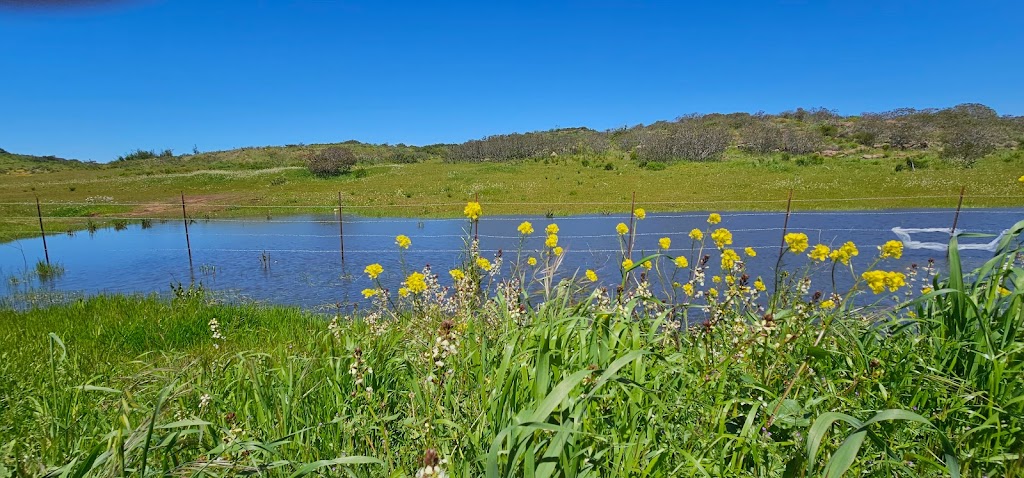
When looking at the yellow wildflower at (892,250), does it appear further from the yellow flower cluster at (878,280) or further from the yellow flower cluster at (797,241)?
the yellow flower cluster at (797,241)

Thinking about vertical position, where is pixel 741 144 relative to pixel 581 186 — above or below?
above

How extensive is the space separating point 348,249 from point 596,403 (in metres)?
10.6

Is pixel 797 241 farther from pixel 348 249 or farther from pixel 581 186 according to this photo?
pixel 581 186

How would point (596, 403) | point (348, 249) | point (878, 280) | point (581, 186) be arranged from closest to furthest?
point (596, 403) < point (878, 280) < point (348, 249) < point (581, 186)

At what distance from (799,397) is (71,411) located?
3665 millimetres

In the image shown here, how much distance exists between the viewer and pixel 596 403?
204 centimetres

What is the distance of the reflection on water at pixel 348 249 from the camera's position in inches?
334

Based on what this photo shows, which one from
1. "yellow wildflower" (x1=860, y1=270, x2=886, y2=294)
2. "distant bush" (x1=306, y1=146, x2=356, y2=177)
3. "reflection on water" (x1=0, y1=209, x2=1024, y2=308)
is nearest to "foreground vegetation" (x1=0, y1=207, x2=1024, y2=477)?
"yellow wildflower" (x1=860, y1=270, x2=886, y2=294)

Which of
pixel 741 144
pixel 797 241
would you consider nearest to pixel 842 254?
pixel 797 241

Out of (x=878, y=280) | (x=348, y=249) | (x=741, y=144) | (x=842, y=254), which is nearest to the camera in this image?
(x=878, y=280)

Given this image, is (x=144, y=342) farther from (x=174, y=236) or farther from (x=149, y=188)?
(x=149, y=188)

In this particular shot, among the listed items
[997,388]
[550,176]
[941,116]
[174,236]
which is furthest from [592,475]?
[941,116]

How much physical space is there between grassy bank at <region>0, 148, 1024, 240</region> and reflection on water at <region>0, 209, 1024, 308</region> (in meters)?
1.02

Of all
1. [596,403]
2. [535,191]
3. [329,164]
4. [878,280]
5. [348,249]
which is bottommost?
[348,249]
